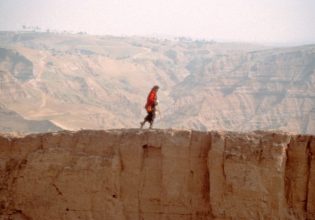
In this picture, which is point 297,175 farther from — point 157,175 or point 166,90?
point 166,90

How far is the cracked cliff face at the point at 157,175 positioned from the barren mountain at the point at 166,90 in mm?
41835

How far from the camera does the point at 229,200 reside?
1222 centimetres

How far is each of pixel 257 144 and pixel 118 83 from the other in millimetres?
84895

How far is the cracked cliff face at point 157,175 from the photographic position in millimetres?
11992

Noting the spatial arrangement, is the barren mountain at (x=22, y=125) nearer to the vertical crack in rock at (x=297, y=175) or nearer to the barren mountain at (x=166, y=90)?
the barren mountain at (x=166, y=90)

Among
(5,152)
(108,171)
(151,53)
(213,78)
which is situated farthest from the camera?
(151,53)

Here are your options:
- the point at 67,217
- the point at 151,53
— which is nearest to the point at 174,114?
the point at 151,53

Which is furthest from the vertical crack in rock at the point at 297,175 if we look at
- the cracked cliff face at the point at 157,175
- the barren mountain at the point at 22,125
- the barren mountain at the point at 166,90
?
the barren mountain at the point at 166,90

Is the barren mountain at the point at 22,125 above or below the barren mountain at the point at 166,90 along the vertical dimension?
below

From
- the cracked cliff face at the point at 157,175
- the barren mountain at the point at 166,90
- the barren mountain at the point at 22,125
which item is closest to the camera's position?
the cracked cliff face at the point at 157,175

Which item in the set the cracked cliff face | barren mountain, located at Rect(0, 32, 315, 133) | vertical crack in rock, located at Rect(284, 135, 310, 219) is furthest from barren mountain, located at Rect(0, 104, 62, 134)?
vertical crack in rock, located at Rect(284, 135, 310, 219)

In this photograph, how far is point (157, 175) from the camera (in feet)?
42.9

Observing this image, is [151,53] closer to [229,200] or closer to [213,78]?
[213,78]

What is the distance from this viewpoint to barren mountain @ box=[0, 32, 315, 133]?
67.7 meters
